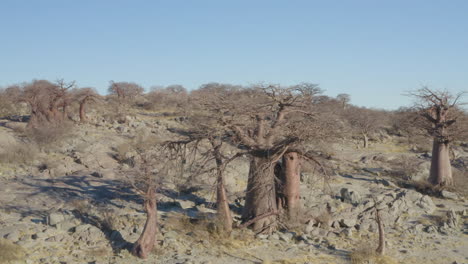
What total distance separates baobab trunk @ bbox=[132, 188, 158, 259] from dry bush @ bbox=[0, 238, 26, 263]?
1877 millimetres

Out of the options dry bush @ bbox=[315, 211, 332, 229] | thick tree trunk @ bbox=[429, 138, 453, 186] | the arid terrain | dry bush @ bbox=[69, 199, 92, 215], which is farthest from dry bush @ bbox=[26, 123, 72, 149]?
thick tree trunk @ bbox=[429, 138, 453, 186]

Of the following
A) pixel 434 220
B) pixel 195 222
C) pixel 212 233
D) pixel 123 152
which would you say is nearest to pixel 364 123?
pixel 434 220

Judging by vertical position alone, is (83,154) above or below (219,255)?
above

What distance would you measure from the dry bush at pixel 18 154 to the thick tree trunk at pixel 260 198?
893cm

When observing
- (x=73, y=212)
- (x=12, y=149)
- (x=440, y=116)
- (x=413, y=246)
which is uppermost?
(x=440, y=116)

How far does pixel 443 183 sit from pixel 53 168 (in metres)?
13.4

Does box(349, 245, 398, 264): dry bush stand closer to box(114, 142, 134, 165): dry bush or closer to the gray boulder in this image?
the gray boulder

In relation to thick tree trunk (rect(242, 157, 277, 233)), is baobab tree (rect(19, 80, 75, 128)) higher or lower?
higher

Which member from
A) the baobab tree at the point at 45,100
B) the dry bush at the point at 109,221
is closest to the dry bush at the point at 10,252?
the dry bush at the point at 109,221

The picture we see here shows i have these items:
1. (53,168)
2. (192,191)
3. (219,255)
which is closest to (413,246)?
(219,255)

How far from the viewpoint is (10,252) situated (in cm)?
666

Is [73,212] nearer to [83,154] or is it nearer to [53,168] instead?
[53,168]

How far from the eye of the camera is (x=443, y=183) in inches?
556

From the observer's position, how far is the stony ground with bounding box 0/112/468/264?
24.6ft
